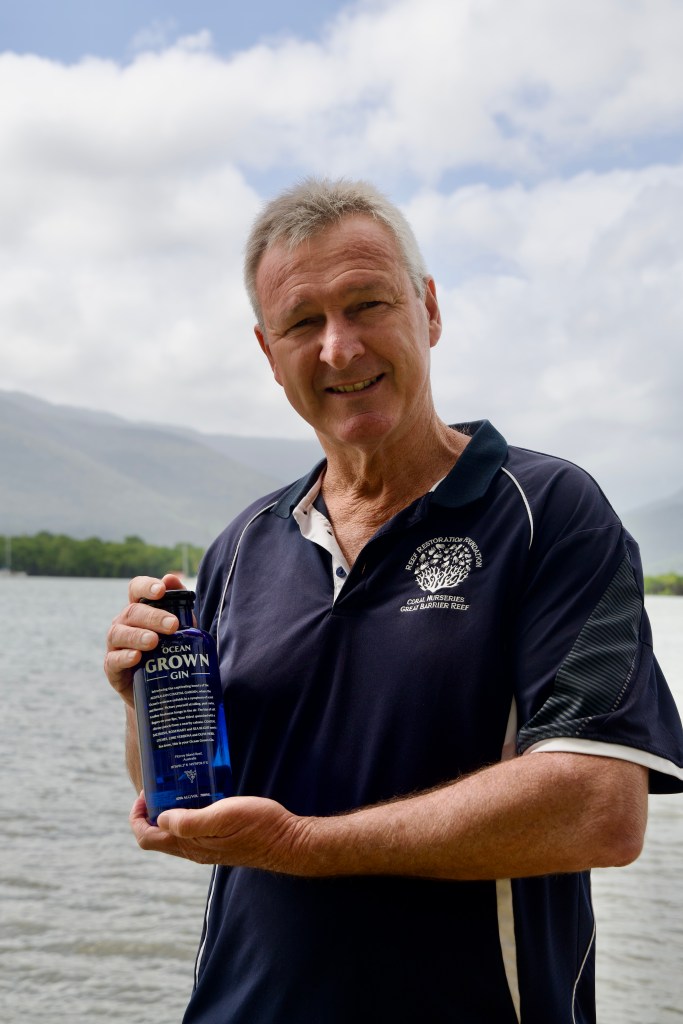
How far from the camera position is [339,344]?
1.83 m

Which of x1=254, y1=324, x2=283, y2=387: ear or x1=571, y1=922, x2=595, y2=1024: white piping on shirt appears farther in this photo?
x1=254, y1=324, x2=283, y2=387: ear

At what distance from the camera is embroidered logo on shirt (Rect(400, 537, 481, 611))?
1664mm

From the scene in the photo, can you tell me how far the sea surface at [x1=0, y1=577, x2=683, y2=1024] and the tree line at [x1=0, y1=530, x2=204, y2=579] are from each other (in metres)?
69.4

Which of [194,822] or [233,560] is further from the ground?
[233,560]

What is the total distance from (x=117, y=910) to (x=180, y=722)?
599cm

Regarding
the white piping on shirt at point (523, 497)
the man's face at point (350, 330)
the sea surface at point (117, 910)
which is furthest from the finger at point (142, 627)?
the sea surface at point (117, 910)

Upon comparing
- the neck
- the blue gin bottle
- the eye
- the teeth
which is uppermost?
the eye

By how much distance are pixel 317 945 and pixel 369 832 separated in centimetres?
26

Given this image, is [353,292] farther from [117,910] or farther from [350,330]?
[117,910]

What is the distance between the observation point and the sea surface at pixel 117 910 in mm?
5246

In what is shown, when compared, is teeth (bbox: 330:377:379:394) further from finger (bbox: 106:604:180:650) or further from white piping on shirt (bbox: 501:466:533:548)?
finger (bbox: 106:604:180:650)

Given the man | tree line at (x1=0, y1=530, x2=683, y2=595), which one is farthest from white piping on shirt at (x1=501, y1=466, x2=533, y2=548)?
tree line at (x1=0, y1=530, x2=683, y2=595)

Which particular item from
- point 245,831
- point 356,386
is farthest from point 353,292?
point 245,831

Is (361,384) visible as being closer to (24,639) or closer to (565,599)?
(565,599)
